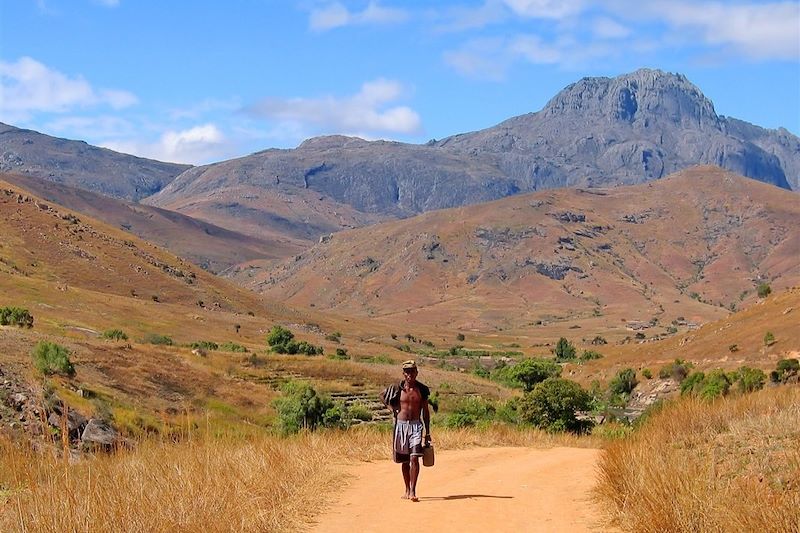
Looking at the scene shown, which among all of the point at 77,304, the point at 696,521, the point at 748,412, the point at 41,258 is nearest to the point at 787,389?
the point at 748,412

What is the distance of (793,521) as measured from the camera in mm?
7156

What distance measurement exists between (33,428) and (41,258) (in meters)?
93.6

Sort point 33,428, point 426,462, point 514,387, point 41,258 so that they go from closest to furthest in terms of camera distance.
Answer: point 33,428, point 426,462, point 514,387, point 41,258

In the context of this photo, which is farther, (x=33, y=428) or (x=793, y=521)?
(x=33, y=428)

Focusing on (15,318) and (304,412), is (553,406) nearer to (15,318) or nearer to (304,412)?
(304,412)

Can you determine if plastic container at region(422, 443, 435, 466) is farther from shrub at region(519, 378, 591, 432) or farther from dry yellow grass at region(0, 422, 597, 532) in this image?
shrub at region(519, 378, 591, 432)

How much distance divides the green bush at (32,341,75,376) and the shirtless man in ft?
75.8

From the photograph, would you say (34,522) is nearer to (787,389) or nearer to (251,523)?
(251,523)

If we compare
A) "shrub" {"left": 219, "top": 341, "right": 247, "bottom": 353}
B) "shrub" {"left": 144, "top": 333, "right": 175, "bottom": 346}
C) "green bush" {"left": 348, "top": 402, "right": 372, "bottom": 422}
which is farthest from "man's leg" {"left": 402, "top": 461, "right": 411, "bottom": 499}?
"shrub" {"left": 144, "top": 333, "right": 175, "bottom": 346}

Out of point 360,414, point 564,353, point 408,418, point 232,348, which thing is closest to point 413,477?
point 408,418

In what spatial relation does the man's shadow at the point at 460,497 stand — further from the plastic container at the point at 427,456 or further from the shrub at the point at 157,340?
the shrub at the point at 157,340

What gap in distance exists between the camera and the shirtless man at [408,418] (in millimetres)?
12280

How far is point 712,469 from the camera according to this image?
9.74 metres

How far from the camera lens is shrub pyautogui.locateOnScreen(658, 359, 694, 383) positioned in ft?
227
